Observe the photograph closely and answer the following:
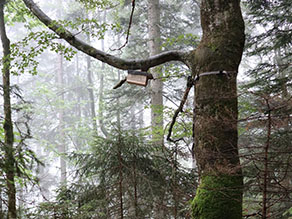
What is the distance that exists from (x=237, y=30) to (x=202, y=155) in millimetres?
1474

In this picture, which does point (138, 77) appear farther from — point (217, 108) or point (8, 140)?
point (8, 140)

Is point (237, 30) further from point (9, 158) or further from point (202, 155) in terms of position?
point (9, 158)

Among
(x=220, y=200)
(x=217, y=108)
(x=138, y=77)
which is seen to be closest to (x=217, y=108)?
(x=217, y=108)

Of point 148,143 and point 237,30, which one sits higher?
point 237,30

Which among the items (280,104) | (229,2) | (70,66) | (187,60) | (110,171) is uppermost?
(70,66)

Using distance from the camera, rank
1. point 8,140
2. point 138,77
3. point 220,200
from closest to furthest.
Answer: point 220,200 → point 138,77 → point 8,140

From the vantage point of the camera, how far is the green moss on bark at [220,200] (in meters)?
2.96

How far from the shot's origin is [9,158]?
136 inches

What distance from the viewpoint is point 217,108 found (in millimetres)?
3131

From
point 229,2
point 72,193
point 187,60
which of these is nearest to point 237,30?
point 229,2

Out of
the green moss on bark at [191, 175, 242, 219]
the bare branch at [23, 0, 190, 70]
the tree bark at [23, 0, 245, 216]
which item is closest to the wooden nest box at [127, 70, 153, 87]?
the bare branch at [23, 0, 190, 70]

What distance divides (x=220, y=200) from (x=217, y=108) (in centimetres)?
99

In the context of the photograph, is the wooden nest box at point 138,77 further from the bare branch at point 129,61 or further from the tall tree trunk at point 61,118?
the tall tree trunk at point 61,118

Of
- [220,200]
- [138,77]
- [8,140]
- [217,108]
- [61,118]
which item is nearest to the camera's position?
[220,200]
